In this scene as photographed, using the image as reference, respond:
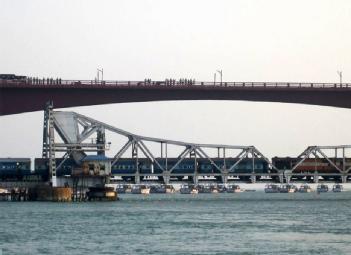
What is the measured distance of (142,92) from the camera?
15550 cm

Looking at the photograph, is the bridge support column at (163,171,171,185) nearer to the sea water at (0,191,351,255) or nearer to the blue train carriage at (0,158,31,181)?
Result: the blue train carriage at (0,158,31,181)

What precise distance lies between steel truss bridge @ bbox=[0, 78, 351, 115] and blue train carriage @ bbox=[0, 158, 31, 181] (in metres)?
20.9

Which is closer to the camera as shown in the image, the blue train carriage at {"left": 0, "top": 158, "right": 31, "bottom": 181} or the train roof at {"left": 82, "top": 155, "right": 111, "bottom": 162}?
the train roof at {"left": 82, "top": 155, "right": 111, "bottom": 162}

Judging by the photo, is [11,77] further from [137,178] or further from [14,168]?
[137,178]

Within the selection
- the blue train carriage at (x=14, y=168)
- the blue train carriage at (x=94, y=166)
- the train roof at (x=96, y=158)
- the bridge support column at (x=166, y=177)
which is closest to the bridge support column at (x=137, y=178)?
the bridge support column at (x=166, y=177)

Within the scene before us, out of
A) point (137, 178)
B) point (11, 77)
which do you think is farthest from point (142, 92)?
point (137, 178)

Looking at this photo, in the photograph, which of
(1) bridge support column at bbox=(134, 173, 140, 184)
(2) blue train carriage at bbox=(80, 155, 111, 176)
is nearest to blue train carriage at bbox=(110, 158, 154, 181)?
(1) bridge support column at bbox=(134, 173, 140, 184)

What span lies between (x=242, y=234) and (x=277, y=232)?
2.86 m

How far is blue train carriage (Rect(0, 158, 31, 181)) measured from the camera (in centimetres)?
17412

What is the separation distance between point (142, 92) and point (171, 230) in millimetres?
53021

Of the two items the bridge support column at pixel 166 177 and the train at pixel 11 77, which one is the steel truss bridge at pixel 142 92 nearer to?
the train at pixel 11 77

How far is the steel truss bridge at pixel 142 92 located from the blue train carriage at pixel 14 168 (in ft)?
68.7

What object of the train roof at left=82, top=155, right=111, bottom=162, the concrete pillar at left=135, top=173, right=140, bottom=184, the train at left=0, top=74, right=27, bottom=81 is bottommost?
the concrete pillar at left=135, top=173, right=140, bottom=184

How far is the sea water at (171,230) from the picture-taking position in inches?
3450
